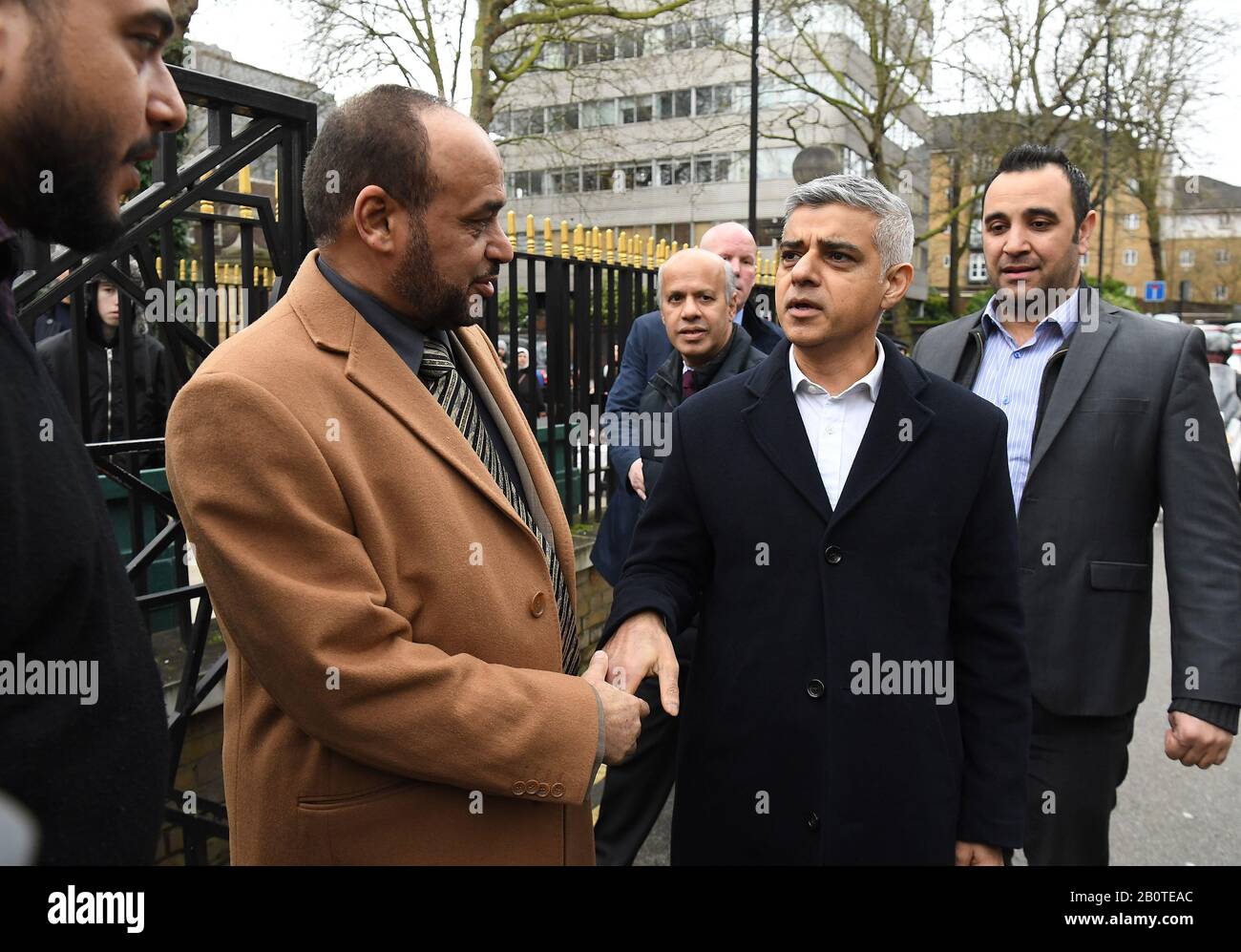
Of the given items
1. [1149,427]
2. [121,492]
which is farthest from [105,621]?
[121,492]

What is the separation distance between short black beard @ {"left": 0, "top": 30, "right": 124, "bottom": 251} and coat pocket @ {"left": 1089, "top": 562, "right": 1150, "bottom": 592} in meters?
2.52

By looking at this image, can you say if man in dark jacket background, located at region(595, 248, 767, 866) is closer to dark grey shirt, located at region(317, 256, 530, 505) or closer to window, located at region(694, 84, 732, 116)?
dark grey shirt, located at region(317, 256, 530, 505)

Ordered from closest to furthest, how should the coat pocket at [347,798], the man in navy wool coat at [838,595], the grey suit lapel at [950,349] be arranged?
the coat pocket at [347,798]
the man in navy wool coat at [838,595]
the grey suit lapel at [950,349]

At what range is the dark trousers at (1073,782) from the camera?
109 inches

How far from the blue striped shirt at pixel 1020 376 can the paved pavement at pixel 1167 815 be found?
82.1 inches

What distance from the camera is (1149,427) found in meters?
2.77

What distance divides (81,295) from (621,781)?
98.3 inches

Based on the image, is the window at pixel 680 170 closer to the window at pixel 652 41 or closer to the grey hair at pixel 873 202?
the window at pixel 652 41

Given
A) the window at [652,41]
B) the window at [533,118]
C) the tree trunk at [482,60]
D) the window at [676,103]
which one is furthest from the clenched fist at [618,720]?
the window at [676,103]

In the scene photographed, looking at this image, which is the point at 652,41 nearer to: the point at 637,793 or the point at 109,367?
the point at 109,367

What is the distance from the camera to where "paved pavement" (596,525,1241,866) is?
416 centimetres

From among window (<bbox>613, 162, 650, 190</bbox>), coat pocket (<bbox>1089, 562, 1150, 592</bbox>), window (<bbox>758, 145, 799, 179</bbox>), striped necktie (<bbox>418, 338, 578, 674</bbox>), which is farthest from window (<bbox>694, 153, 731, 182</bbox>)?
striped necktie (<bbox>418, 338, 578, 674</bbox>)
